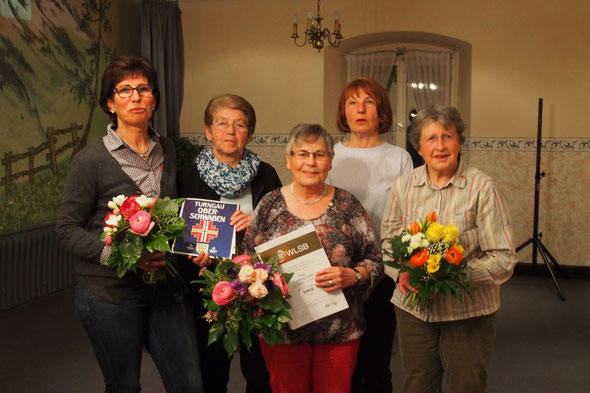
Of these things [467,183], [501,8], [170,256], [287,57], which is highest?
[501,8]

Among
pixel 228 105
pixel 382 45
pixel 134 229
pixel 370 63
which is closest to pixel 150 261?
pixel 134 229

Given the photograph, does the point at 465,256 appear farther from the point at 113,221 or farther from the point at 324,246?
the point at 113,221

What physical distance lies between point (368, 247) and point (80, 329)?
3074 mm

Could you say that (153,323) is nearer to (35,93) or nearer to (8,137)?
(8,137)

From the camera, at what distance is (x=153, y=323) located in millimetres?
1979

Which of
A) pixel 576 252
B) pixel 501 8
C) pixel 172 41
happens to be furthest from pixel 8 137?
pixel 576 252

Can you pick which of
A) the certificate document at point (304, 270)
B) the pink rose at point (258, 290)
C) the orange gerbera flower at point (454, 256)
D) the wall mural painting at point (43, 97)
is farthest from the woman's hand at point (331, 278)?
the wall mural painting at point (43, 97)

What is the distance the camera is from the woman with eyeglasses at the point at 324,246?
204cm

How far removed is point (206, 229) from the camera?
79.9 inches

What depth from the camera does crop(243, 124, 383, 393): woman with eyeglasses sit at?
2045mm

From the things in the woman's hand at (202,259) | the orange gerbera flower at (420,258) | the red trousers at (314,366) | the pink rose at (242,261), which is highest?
the orange gerbera flower at (420,258)

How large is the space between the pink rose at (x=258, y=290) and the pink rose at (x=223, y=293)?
6cm

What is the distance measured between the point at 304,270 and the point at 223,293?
1.19ft

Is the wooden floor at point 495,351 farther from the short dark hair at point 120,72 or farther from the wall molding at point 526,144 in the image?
the short dark hair at point 120,72
